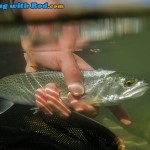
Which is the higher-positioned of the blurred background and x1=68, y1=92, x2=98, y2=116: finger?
the blurred background

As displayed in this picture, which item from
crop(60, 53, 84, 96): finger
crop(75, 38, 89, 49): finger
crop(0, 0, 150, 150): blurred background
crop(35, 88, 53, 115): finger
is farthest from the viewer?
crop(75, 38, 89, 49): finger

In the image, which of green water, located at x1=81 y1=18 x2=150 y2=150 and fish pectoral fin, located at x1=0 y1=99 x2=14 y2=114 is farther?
green water, located at x1=81 y1=18 x2=150 y2=150

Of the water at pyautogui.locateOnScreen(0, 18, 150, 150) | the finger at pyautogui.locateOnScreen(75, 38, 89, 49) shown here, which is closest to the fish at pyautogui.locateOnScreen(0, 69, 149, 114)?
the water at pyautogui.locateOnScreen(0, 18, 150, 150)

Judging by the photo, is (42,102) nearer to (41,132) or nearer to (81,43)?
(41,132)

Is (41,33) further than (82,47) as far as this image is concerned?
No

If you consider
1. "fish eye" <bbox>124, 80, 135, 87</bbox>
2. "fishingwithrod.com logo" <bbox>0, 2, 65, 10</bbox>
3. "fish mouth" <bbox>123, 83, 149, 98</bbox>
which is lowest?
"fish mouth" <bbox>123, 83, 149, 98</bbox>

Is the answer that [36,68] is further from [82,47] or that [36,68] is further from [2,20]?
[82,47]

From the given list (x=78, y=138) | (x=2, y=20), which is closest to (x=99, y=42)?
(x=2, y=20)

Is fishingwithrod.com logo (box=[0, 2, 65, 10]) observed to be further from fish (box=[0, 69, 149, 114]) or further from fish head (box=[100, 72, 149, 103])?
fish head (box=[100, 72, 149, 103])

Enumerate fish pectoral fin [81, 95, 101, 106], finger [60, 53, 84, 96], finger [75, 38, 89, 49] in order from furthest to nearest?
finger [75, 38, 89, 49] < fish pectoral fin [81, 95, 101, 106] < finger [60, 53, 84, 96]
